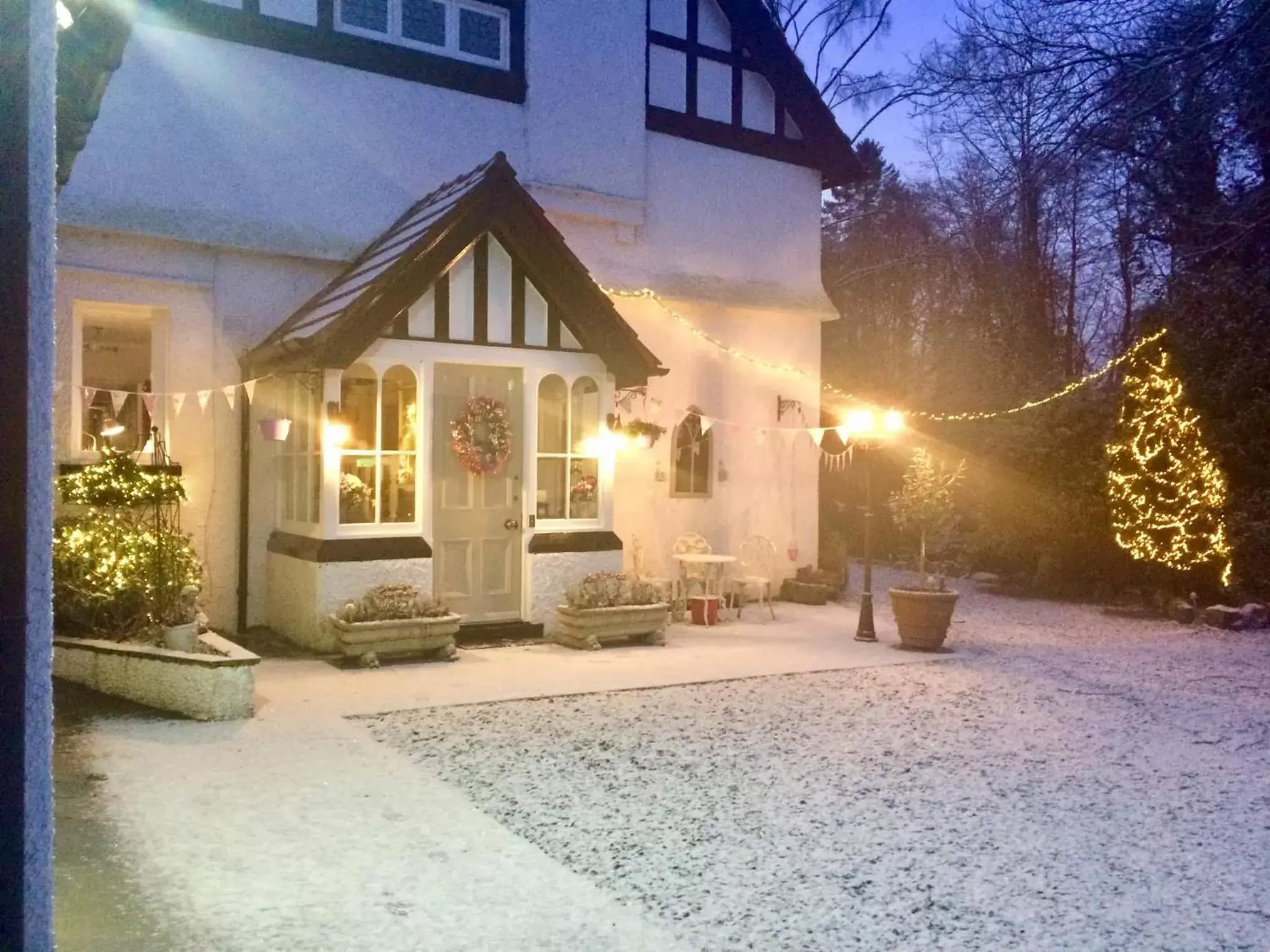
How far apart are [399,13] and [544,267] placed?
3.70m

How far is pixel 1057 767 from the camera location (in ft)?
22.5

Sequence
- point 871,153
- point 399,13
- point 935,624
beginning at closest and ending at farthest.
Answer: point 935,624 → point 399,13 → point 871,153

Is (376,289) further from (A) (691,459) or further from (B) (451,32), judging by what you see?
(A) (691,459)

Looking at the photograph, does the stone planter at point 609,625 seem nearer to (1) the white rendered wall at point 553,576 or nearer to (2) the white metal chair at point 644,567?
(1) the white rendered wall at point 553,576

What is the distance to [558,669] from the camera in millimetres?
9609

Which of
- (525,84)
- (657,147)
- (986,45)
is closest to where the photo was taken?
(986,45)

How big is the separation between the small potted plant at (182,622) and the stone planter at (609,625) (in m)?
3.63

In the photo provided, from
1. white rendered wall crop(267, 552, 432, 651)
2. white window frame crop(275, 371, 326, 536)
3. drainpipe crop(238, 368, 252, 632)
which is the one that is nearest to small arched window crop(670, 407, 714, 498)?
white rendered wall crop(267, 552, 432, 651)

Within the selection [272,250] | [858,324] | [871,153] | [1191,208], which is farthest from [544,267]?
[858,324]

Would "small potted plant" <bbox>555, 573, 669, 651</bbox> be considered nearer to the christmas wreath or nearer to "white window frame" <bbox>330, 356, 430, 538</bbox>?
the christmas wreath

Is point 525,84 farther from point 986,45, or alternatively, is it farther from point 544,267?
point 986,45

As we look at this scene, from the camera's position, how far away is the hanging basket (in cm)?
985

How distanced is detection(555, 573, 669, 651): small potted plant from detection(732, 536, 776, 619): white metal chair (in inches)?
106

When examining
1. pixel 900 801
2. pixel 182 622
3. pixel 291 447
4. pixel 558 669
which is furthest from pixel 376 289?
pixel 900 801
